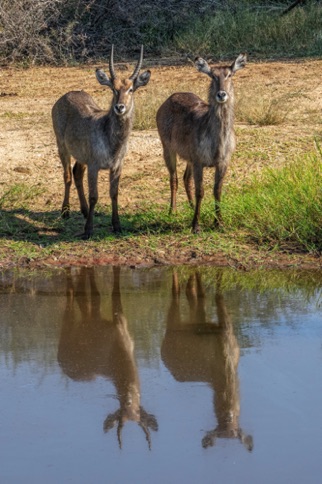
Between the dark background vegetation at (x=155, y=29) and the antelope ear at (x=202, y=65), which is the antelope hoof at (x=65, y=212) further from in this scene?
the dark background vegetation at (x=155, y=29)

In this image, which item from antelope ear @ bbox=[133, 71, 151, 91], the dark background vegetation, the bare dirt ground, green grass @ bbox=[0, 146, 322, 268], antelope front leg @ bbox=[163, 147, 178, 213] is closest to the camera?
green grass @ bbox=[0, 146, 322, 268]

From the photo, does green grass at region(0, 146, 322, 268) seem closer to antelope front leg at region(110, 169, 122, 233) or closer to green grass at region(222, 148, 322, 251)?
green grass at region(222, 148, 322, 251)

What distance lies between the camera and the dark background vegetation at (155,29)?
→ 1516cm

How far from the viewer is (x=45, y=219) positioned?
9.58m

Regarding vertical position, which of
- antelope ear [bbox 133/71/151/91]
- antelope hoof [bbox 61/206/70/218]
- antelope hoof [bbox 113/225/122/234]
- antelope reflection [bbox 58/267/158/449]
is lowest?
antelope hoof [bbox 61/206/70/218]

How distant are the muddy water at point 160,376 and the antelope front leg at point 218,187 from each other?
0.94m

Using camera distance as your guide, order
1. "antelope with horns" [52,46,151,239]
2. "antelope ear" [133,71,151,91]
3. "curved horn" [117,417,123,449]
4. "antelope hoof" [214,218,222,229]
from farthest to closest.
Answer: "antelope hoof" [214,218,222,229] < "antelope ear" [133,71,151,91] < "antelope with horns" [52,46,151,239] < "curved horn" [117,417,123,449]

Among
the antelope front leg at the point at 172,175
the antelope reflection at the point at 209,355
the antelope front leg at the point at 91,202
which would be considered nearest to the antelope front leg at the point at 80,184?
the antelope front leg at the point at 91,202

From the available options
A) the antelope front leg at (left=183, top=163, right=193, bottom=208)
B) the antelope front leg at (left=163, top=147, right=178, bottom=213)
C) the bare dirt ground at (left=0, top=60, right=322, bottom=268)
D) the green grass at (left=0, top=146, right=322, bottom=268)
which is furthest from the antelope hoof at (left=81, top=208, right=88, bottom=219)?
the antelope front leg at (left=183, top=163, right=193, bottom=208)

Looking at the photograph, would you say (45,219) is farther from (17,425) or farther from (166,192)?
(17,425)

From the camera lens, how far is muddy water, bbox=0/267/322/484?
4.82 m

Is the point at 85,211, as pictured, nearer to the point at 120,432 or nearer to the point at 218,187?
the point at 218,187

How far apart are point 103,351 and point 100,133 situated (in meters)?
3.17

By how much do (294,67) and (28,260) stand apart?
675 centimetres
